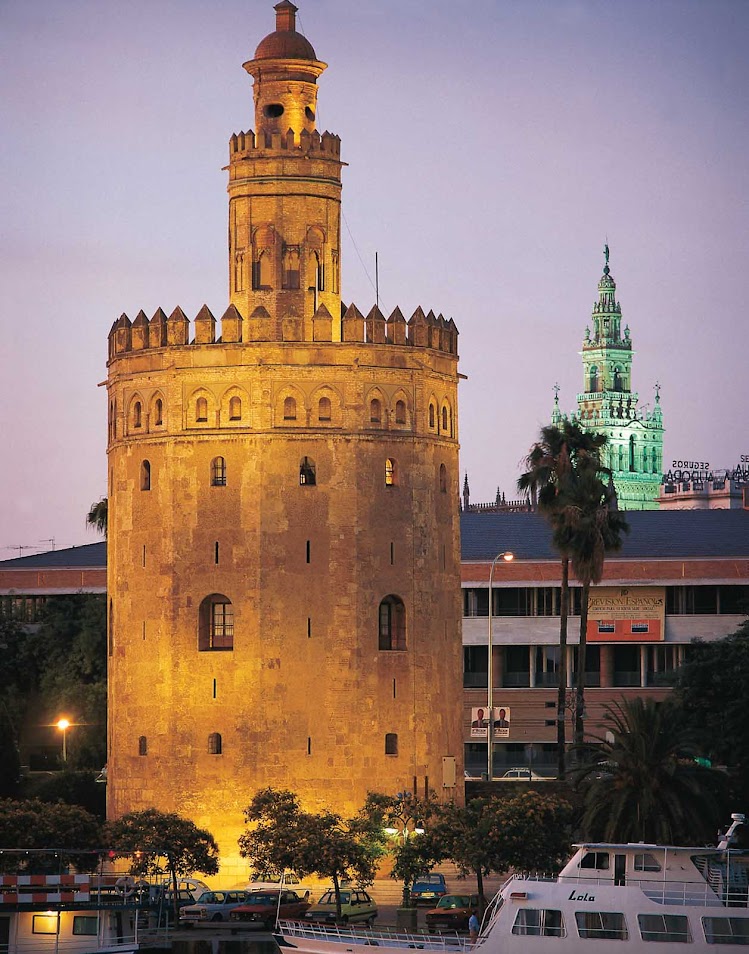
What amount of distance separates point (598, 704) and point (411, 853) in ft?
133

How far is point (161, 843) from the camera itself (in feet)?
213

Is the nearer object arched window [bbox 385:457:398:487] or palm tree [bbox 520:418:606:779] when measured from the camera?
arched window [bbox 385:457:398:487]

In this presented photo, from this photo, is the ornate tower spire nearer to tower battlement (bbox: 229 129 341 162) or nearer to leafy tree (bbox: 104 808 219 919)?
tower battlement (bbox: 229 129 341 162)

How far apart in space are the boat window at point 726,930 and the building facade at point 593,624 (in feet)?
164

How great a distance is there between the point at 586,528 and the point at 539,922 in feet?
101

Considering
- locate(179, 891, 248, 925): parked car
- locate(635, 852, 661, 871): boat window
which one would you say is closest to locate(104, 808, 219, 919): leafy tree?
locate(179, 891, 248, 925): parked car

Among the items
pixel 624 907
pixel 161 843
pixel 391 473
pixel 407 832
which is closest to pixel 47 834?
pixel 161 843

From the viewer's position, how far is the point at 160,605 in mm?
71375

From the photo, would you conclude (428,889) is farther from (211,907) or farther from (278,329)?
(278,329)

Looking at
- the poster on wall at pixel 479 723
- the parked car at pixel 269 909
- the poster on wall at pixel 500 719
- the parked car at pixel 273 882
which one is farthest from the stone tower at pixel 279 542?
the poster on wall at pixel 479 723

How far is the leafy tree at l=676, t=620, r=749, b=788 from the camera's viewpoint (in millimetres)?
78188

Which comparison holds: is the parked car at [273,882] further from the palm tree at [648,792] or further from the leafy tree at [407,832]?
the palm tree at [648,792]

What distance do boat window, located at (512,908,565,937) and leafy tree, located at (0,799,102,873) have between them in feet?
46.8

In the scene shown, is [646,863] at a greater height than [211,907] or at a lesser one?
greater
